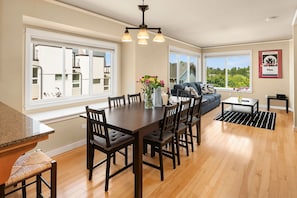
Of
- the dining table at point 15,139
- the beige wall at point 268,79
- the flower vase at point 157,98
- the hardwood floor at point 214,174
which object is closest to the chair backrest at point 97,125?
the hardwood floor at point 214,174

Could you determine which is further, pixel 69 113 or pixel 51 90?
pixel 51 90

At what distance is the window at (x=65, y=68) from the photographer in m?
3.24

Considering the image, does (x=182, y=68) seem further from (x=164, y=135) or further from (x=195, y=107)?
(x=164, y=135)

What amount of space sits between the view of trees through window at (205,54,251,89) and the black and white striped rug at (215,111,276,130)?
218 centimetres

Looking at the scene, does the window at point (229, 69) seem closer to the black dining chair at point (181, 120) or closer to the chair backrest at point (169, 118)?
the black dining chair at point (181, 120)

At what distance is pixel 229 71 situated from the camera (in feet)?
26.1

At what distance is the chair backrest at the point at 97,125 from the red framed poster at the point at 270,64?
22.7ft

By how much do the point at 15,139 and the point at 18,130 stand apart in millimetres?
165

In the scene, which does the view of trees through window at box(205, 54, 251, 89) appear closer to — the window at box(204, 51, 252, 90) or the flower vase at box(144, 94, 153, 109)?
the window at box(204, 51, 252, 90)

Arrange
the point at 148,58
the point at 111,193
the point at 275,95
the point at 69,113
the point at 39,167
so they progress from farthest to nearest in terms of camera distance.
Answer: the point at 275,95 < the point at 148,58 < the point at 69,113 < the point at 111,193 < the point at 39,167

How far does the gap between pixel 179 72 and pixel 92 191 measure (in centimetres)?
565

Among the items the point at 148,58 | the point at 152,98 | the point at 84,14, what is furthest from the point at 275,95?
the point at 84,14

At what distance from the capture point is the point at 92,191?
2148 mm

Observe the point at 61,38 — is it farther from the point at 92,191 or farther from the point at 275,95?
the point at 275,95
